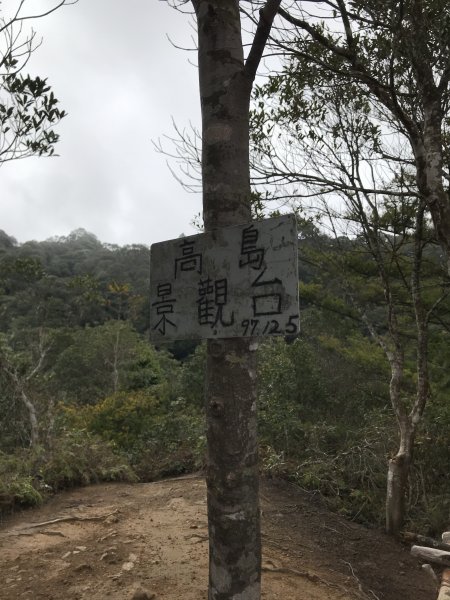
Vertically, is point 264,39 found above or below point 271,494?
above

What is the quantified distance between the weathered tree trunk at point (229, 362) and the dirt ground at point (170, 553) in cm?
118

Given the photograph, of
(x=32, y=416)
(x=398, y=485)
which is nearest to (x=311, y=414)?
(x=398, y=485)

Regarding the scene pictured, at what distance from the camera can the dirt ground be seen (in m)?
3.00

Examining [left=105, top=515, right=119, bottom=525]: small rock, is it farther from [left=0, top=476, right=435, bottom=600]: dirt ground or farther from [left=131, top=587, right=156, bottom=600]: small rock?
[left=131, top=587, right=156, bottom=600]: small rock

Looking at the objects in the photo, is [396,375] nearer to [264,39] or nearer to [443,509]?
[443,509]

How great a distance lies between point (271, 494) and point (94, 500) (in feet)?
6.59

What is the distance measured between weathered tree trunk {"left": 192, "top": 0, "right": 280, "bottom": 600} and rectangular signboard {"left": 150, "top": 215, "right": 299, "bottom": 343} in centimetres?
11

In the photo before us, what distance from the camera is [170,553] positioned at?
138 inches

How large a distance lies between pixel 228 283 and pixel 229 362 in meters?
0.32

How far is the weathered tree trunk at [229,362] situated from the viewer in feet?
6.02

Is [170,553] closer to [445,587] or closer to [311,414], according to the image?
[445,587]

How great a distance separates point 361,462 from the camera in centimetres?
518

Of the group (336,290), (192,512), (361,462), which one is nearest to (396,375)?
(361,462)

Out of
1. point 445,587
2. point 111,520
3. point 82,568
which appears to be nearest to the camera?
point 445,587
